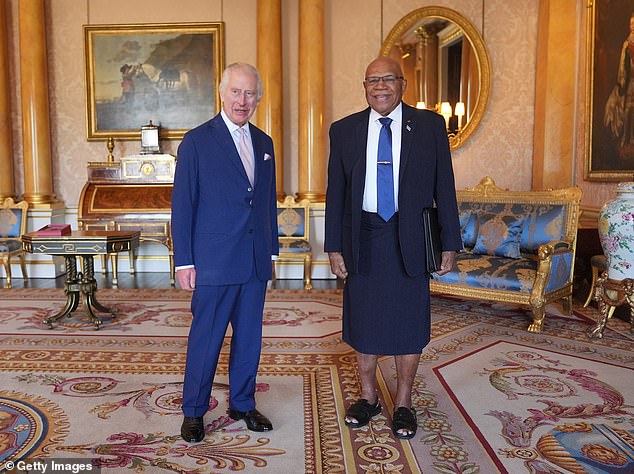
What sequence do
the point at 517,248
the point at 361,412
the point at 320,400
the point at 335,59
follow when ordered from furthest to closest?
the point at 335,59, the point at 517,248, the point at 320,400, the point at 361,412

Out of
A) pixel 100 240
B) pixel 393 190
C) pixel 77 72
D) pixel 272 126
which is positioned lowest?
pixel 100 240

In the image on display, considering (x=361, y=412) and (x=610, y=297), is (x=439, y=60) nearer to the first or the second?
(x=610, y=297)

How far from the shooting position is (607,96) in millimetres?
5543

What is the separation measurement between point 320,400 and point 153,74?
18.5ft

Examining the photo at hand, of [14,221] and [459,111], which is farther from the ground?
[459,111]

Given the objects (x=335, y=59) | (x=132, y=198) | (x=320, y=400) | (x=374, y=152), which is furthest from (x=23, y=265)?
(x=374, y=152)

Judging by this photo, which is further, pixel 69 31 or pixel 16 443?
pixel 69 31

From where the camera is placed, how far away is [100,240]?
14.2ft

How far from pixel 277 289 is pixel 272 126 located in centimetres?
210

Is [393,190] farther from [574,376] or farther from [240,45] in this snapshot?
[240,45]

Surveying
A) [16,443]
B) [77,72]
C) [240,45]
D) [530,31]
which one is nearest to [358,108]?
[240,45]

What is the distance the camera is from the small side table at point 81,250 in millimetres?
4344

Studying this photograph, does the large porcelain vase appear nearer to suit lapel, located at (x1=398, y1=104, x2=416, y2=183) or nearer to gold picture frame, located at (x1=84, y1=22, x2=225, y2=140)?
suit lapel, located at (x1=398, y1=104, x2=416, y2=183)

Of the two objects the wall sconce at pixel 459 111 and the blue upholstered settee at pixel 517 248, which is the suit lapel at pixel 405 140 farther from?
the wall sconce at pixel 459 111
